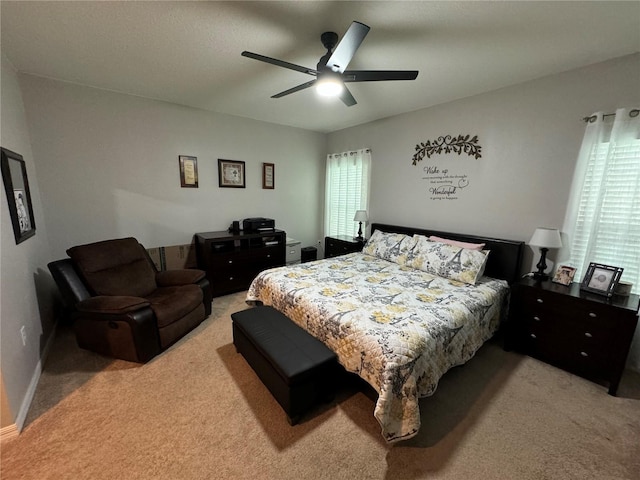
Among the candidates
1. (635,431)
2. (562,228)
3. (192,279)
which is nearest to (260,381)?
(192,279)

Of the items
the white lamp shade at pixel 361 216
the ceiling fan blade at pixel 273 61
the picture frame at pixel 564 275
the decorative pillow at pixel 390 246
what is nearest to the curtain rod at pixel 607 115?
the picture frame at pixel 564 275

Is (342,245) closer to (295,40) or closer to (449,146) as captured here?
(449,146)

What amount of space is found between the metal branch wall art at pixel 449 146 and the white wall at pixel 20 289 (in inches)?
157

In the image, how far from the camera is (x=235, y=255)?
3.63 meters

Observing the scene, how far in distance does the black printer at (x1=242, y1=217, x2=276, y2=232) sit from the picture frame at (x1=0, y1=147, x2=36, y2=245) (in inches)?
84.9

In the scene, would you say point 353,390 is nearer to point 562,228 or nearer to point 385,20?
point 562,228

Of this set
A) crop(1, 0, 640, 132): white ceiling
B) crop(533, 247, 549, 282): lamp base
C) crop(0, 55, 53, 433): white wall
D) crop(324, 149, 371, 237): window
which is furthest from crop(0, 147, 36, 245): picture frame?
crop(533, 247, 549, 282): lamp base

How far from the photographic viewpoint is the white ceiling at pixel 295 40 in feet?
5.21

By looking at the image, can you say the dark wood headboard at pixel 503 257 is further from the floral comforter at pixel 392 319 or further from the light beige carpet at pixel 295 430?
the light beige carpet at pixel 295 430

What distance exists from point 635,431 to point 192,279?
375 cm

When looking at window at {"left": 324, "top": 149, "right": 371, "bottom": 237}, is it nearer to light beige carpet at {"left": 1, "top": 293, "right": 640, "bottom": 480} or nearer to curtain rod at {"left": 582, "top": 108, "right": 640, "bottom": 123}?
curtain rod at {"left": 582, "top": 108, "right": 640, "bottom": 123}

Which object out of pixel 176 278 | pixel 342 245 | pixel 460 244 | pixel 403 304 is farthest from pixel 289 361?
pixel 342 245

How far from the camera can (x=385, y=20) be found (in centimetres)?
167

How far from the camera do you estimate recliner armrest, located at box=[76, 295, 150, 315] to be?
2119 mm
